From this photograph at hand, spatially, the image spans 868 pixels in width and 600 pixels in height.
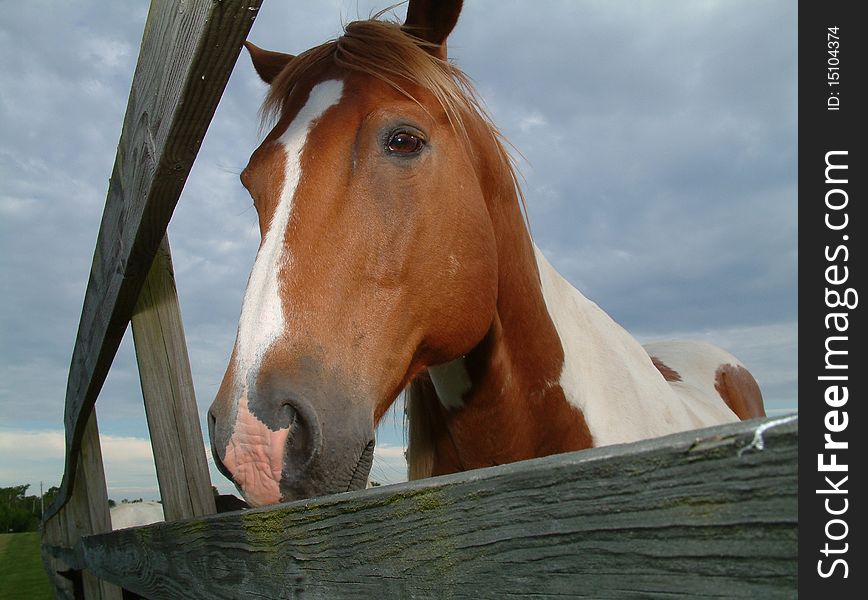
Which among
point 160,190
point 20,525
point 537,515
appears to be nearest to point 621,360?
point 160,190

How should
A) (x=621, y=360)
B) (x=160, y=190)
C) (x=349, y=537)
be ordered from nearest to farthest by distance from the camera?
(x=349, y=537) → (x=160, y=190) → (x=621, y=360)

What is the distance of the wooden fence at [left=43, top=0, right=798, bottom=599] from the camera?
0.48 m

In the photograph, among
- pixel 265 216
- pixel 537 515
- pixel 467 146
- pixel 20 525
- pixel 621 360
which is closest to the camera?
pixel 537 515

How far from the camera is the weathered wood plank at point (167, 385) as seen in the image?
2.39 meters

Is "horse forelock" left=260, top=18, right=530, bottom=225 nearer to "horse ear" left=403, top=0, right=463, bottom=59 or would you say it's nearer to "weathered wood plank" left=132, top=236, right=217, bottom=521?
"horse ear" left=403, top=0, right=463, bottom=59

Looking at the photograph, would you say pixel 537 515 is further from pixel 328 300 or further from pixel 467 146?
pixel 467 146

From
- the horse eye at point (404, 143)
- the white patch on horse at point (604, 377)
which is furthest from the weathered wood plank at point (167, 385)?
the white patch on horse at point (604, 377)

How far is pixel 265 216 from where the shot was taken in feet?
6.21

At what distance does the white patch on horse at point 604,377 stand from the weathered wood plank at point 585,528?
58.0 inches

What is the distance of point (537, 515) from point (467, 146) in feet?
5.37

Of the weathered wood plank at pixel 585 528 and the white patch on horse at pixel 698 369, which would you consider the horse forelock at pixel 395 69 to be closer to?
the weathered wood plank at pixel 585 528

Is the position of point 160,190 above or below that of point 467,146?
below

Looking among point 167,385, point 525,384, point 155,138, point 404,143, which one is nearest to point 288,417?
point 155,138
